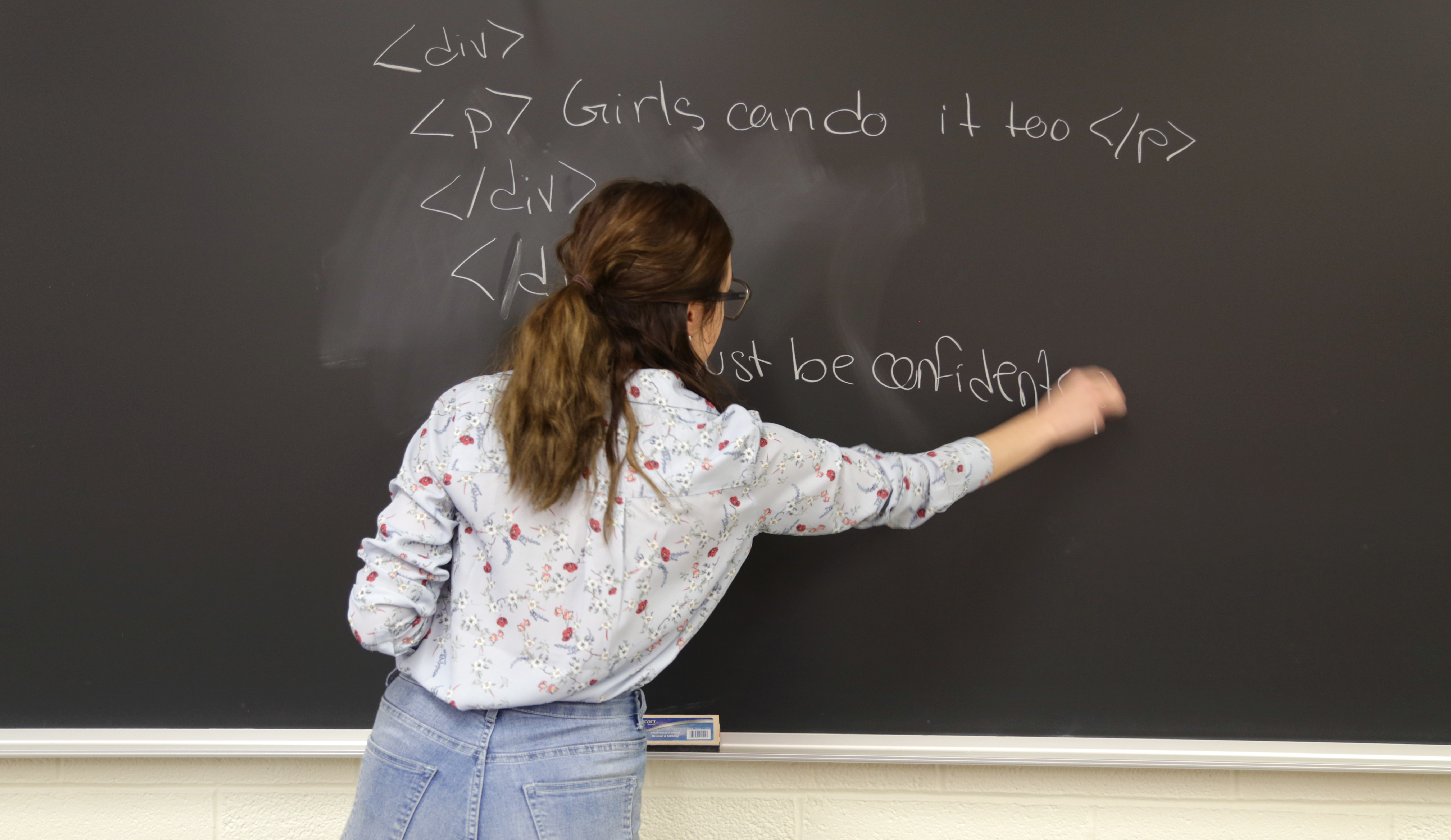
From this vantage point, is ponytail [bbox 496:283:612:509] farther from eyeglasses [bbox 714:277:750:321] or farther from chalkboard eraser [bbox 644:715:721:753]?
chalkboard eraser [bbox 644:715:721:753]

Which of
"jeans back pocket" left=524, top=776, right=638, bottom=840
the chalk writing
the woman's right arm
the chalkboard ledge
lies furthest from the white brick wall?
the chalk writing

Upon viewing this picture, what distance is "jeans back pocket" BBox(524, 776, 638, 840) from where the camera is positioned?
1029 mm

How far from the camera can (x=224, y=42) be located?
142cm

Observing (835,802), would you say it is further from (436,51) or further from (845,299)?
(436,51)

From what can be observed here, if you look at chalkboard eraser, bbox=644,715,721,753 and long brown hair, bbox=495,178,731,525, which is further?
chalkboard eraser, bbox=644,715,721,753

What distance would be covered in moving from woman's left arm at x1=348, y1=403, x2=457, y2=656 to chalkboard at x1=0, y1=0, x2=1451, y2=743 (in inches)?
16.9

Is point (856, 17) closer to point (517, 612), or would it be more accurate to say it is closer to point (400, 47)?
point (400, 47)

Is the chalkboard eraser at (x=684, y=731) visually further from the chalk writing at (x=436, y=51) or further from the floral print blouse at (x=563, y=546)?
the chalk writing at (x=436, y=51)

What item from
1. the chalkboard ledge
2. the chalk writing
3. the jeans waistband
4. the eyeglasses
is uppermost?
the chalk writing

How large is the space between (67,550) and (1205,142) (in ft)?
6.86

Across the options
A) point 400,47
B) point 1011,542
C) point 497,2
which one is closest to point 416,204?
point 400,47

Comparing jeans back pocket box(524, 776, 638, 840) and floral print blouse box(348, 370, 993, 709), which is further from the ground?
floral print blouse box(348, 370, 993, 709)

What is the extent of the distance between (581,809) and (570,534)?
1.15ft

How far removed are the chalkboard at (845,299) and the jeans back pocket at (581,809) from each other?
0.42 metres
